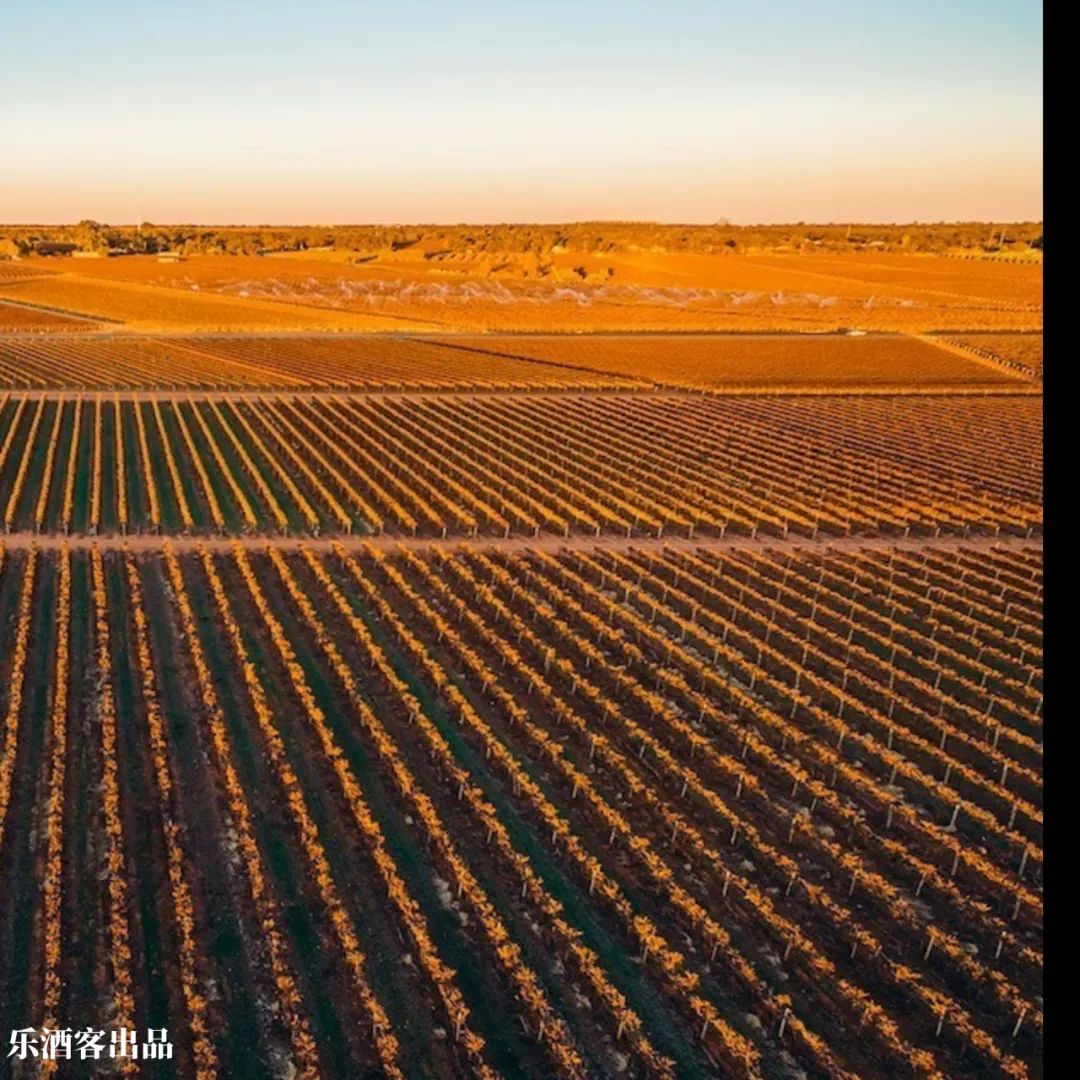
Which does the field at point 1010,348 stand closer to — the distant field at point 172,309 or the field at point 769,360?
the field at point 769,360

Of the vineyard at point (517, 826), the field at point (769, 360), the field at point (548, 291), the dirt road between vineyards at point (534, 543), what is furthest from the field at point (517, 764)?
the field at point (548, 291)

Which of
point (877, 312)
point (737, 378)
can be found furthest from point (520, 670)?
point (877, 312)

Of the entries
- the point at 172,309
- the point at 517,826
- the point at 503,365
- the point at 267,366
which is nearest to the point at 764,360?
the point at 503,365

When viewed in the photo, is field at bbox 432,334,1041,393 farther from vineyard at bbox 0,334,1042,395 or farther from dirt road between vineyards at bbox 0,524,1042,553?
dirt road between vineyards at bbox 0,524,1042,553

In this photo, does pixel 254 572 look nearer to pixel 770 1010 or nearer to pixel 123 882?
pixel 123 882

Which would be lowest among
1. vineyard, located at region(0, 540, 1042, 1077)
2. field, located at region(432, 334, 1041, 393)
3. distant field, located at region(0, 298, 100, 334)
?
vineyard, located at region(0, 540, 1042, 1077)

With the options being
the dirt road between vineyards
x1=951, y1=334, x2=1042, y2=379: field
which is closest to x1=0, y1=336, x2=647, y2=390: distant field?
the dirt road between vineyards
